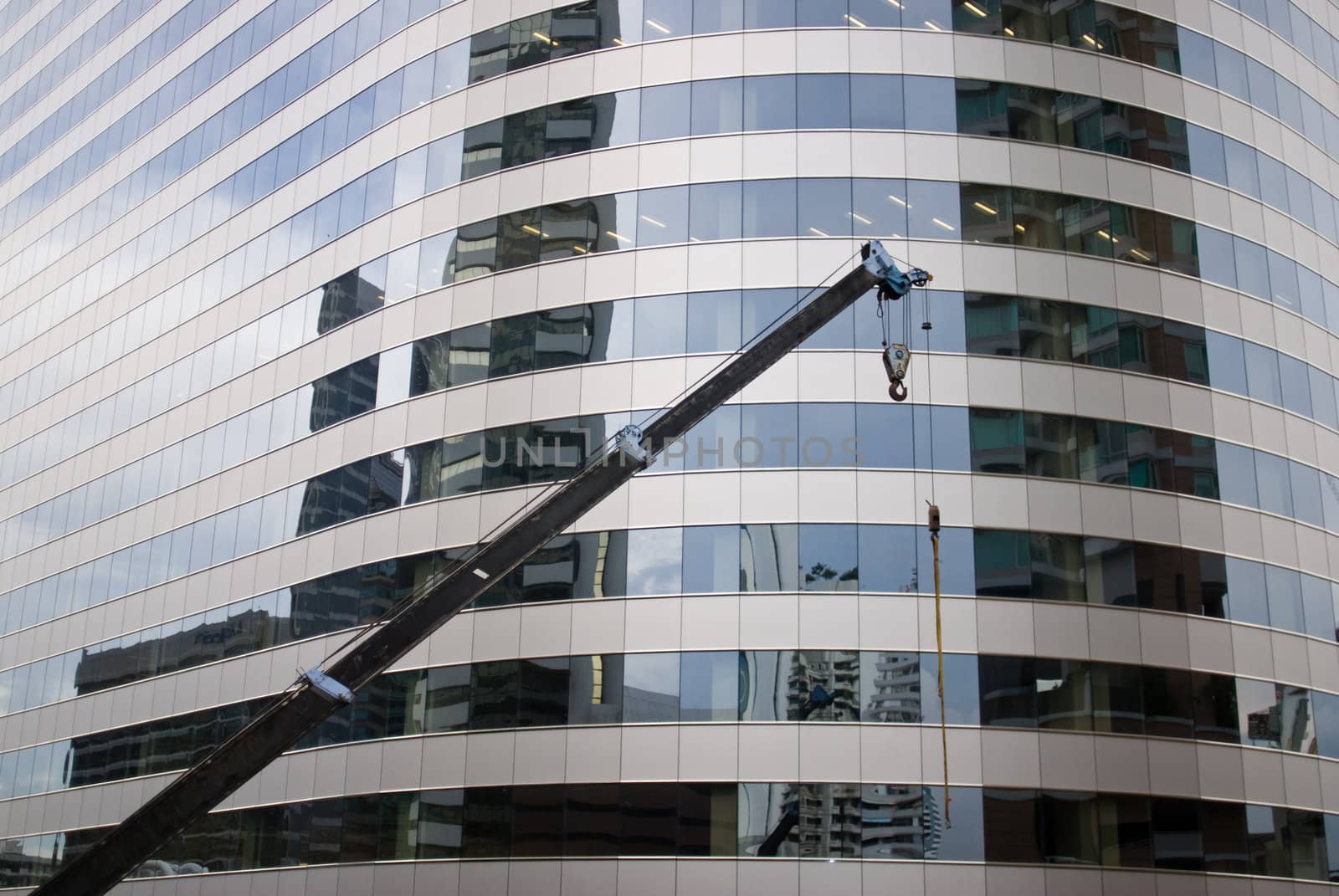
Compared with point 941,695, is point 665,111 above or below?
above

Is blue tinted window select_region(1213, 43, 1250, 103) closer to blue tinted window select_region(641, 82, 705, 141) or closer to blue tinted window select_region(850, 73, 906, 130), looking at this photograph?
blue tinted window select_region(850, 73, 906, 130)

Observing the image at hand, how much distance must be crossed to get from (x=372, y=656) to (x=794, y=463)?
59.3 ft

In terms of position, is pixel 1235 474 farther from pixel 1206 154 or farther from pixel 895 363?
pixel 895 363

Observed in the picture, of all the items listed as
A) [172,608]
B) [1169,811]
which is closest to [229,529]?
[172,608]

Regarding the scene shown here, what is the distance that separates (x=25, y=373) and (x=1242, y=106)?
60.6 m

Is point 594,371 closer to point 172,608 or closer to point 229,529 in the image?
point 229,529

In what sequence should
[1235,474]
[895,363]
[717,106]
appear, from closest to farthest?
1. [895,363]
2. [1235,474]
3. [717,106]

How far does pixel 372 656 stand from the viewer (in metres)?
22.7

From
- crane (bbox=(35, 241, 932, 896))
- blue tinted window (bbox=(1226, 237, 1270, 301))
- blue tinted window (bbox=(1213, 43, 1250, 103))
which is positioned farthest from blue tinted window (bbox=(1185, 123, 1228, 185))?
crane (bbox=(35, 241, 932, 896))

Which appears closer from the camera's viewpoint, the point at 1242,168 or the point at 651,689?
the point at 651,689

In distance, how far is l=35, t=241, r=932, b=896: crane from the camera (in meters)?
21.7

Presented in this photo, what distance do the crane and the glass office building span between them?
1239cm

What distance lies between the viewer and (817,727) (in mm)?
35688

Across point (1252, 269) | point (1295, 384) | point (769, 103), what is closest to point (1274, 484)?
point (1295, 384)
